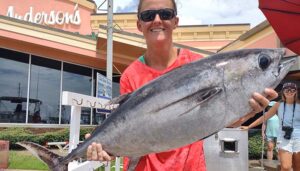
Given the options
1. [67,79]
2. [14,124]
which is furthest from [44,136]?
[67,79]

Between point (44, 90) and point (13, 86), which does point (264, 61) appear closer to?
point (13, 86)

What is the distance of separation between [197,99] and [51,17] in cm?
2218

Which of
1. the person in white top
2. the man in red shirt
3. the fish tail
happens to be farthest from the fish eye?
the person in white top

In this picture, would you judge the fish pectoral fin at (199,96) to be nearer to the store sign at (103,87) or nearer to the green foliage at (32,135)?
the store sign at (103,87)

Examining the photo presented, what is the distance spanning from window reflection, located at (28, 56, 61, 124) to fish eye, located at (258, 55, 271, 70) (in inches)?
655

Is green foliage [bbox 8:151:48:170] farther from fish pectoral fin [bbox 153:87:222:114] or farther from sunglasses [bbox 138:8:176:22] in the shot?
fish pectoral fin [bbox 153:87:222:114]

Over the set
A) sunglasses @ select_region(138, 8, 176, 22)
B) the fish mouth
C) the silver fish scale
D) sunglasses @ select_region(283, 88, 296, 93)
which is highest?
sunglasses @ select_region(138, 8, 176, 22)

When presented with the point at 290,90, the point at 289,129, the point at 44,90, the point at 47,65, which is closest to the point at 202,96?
the point at 289,129

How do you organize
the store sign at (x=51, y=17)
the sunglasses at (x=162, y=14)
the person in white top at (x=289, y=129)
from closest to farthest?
the sunglasses at (x=162, y=14)
the person in white top at (x=289, y=129)
the store sign at (x=51, y=17)

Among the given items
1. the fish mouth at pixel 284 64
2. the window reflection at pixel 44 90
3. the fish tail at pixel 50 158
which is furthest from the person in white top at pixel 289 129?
the window reflection at pixel 44 90

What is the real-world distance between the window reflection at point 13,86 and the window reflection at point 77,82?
1711 mm

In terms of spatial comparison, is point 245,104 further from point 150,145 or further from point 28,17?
point 28,17

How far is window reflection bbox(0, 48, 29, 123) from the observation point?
57.4 ft

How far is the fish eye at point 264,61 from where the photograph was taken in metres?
2.19
